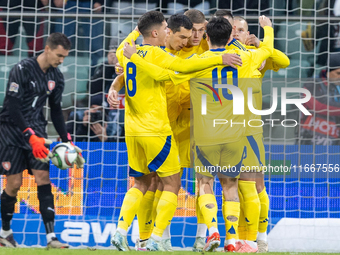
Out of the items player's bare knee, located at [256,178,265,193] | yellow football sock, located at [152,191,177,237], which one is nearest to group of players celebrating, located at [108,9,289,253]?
yellow football sock, located at [152,191,177,237]

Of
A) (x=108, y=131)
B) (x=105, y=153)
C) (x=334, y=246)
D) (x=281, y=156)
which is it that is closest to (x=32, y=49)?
(x=108, y=131)

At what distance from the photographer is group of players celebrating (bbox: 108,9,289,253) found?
388 centimetres

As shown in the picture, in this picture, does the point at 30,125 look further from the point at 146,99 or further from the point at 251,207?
the point at 251,207

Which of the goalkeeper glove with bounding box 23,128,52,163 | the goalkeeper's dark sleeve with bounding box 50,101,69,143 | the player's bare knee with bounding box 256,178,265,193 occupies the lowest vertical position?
the player's bare knee with bounding box 256,178,265,193

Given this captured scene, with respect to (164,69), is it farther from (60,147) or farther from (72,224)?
(72,224)

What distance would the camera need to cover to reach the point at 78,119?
21.6ft

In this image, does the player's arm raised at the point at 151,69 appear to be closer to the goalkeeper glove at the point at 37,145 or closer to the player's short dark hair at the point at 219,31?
the player's short dark hair at the point at 219,31

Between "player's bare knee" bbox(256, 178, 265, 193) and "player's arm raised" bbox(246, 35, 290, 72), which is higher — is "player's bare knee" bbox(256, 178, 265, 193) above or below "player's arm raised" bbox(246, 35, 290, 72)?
below

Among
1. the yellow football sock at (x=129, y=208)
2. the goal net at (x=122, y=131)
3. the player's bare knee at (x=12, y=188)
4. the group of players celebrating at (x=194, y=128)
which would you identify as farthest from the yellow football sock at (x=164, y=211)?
the player's bare knee at (x=12, y=188)

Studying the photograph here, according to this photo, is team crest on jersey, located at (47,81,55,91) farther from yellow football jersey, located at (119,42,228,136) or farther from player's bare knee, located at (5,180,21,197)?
yellow football jersey, located at (119,42,228,136)

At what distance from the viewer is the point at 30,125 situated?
4801 millimetres

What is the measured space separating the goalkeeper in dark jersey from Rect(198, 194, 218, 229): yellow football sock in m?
1.43

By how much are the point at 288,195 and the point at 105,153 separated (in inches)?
79.4

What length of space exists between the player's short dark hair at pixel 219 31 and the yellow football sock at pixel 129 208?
1279mm
